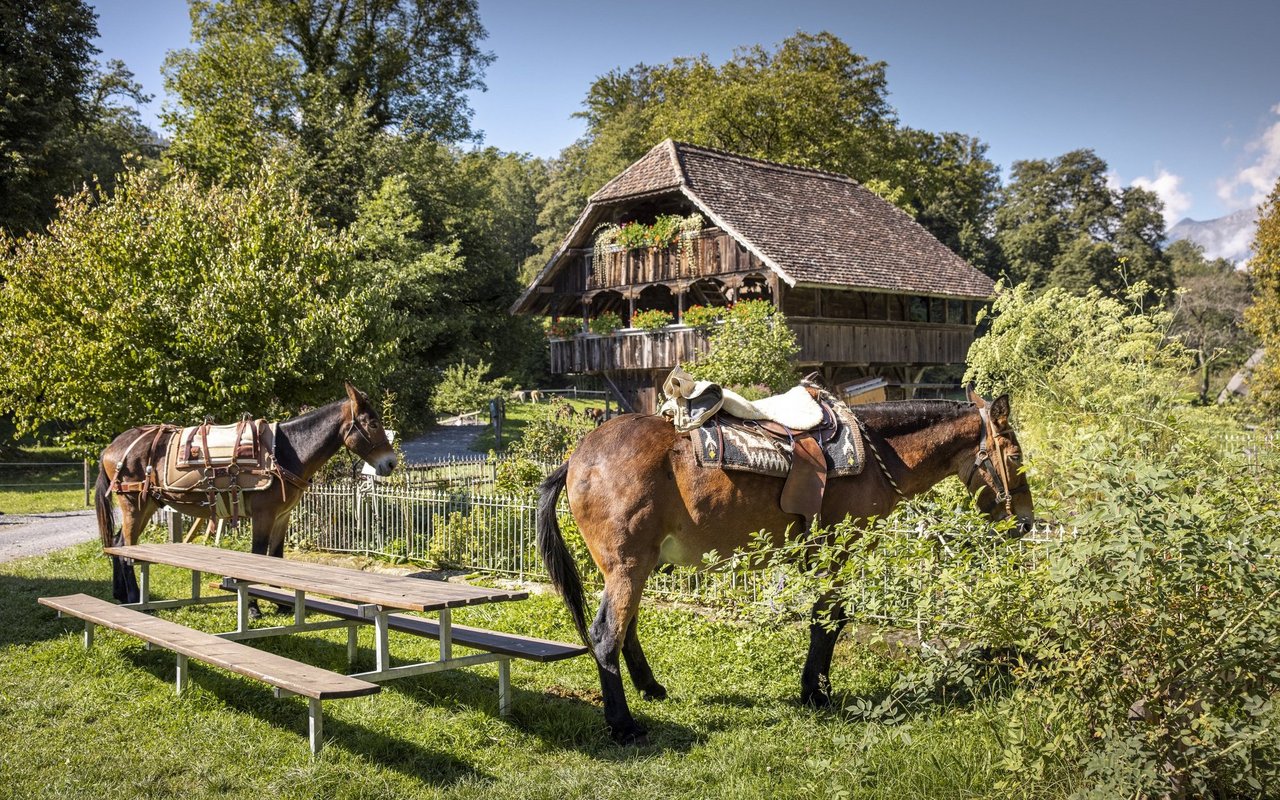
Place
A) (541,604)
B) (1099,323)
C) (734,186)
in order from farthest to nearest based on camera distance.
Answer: (734,186), (1099,323), (541,604)

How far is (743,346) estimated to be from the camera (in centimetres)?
2130

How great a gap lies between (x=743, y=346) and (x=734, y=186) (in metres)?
7.08

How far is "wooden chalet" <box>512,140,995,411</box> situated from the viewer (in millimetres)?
24969

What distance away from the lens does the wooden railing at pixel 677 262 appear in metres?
25.0

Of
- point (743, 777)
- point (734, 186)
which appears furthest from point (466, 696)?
point (734, 186)

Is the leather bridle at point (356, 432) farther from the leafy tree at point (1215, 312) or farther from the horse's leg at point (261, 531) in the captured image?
the leafy tree at point (1215, 312)

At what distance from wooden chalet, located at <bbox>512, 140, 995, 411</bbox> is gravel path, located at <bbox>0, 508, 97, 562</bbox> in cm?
1378

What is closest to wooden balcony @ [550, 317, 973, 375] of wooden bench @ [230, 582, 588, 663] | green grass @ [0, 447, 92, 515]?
green grass @ [0, 447, 92, 515]

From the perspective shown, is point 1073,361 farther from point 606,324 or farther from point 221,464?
point 606,324

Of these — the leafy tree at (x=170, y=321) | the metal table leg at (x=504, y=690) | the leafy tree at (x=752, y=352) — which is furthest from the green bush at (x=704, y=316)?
the metal table leg at (x=504, y=690)

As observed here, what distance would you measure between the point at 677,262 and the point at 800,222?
3.73m

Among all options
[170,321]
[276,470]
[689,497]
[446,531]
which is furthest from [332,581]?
[170,321]

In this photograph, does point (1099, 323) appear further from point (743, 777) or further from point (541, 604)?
point (743, 777)

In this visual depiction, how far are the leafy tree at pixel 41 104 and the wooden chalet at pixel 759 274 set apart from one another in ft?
45.0
